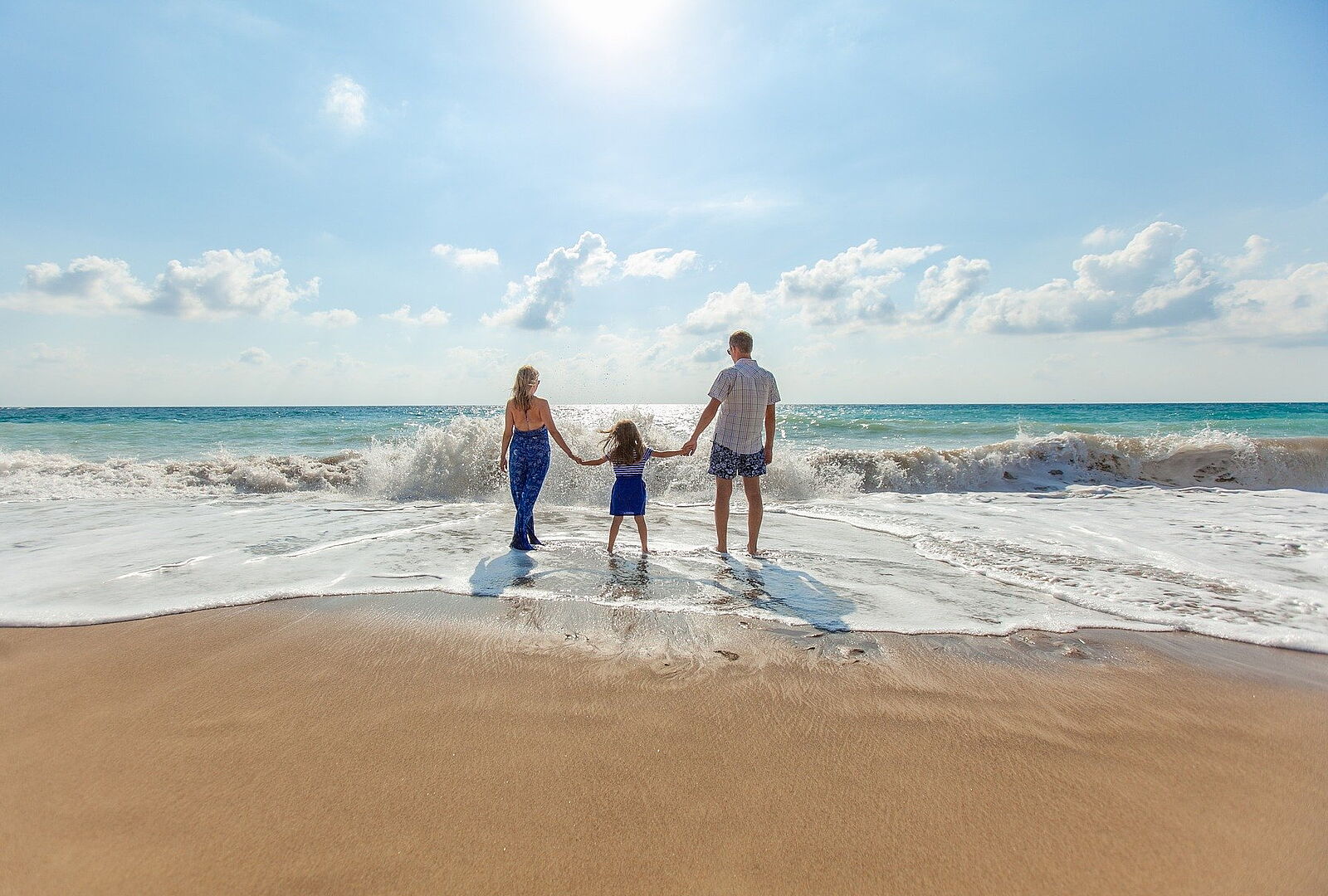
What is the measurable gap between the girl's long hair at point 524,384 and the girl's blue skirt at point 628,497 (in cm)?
127

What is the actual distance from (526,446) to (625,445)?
1174mm

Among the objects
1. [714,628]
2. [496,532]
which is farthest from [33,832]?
[496,532]

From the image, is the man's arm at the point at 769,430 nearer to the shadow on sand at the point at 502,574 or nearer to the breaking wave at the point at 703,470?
the shadow on sand at the point at 502,574

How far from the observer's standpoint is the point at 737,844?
1.82 meters

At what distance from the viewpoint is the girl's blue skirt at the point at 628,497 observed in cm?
590

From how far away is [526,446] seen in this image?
635cm

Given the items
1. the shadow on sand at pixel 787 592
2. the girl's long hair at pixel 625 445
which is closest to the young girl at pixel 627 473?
the girl's long hair at pixel 625 445

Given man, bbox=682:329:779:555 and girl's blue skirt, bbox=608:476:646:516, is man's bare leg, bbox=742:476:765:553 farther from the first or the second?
girl's blue skirt, bbox=608:476:646:516

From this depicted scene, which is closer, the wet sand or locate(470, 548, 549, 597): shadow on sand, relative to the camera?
the wet sand

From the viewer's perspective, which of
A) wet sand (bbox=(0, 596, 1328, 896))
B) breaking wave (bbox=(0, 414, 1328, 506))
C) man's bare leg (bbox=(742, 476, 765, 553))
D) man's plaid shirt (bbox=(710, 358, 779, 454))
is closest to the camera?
wet sand (bbox=(0, 596, 1328, 896))

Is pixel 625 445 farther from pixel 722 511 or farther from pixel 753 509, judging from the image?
pixel 753 509

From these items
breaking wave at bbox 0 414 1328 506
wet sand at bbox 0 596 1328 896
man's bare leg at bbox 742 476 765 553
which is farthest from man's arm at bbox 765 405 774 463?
breaking wave at bbox 0 414 1328 506

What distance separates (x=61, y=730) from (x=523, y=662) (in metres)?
1.84

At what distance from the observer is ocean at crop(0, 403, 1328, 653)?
4.21m
